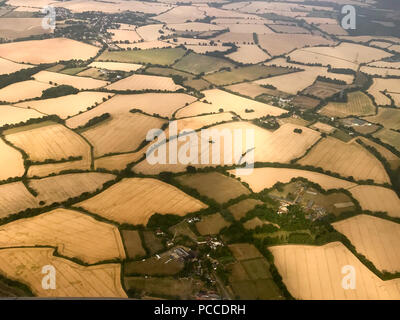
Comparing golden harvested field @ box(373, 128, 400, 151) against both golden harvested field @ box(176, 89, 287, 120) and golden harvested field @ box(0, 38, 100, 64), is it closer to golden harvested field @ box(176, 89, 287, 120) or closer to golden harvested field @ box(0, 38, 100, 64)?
golden harvested field @ box(176, 89, 287, 120)

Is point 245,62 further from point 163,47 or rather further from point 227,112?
Result: point 227,112

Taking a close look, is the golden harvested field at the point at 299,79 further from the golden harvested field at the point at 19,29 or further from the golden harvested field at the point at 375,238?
the golden harvested field at the point at 19,29

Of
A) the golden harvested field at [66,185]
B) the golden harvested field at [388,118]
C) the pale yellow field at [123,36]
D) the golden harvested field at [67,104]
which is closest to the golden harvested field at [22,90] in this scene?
the golden harvested field at [67,104]

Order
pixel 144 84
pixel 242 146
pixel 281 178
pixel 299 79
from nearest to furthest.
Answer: pixel 281 178
pixel 242 146
pixel 144 84
pixel 299 79

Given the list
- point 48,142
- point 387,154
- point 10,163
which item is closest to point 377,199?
point 387,154

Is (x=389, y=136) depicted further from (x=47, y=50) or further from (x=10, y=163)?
(x=47, y=50)
